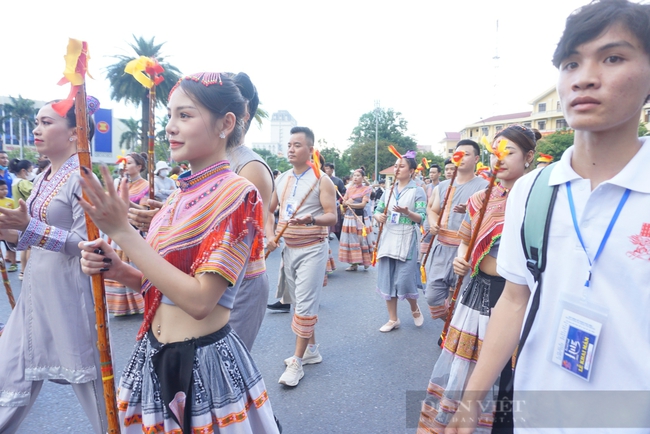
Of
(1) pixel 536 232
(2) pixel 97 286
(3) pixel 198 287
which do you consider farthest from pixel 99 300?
(1) pixel 536 232

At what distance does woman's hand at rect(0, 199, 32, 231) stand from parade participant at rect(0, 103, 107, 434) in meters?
0.08

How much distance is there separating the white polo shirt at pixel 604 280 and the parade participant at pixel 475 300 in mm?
1371

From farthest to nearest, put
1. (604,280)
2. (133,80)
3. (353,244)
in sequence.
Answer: (133,80)
(353,244)
(604,280)

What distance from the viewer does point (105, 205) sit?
1.16 m

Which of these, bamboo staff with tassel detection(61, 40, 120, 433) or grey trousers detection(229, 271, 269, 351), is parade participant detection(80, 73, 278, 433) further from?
grey trousers detection(229, 271, 269, 351)

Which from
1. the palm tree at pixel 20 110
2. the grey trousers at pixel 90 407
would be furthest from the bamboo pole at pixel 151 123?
the palm tree at pixel 20 110

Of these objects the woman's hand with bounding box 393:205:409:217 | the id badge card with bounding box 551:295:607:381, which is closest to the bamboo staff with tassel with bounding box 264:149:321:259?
the woman's hand with bounding box 393:205:409:217

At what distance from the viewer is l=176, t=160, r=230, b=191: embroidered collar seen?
1544 millimetres

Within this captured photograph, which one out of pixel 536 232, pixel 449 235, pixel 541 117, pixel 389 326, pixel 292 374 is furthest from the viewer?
pixel 541 117

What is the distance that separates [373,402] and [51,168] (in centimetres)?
258

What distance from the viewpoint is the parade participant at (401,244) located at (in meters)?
4.67

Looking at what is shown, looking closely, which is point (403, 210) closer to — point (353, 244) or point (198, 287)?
point (353, 244)

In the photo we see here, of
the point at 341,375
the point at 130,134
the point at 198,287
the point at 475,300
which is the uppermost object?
the point at 130,134

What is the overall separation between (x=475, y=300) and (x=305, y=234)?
156 cm
